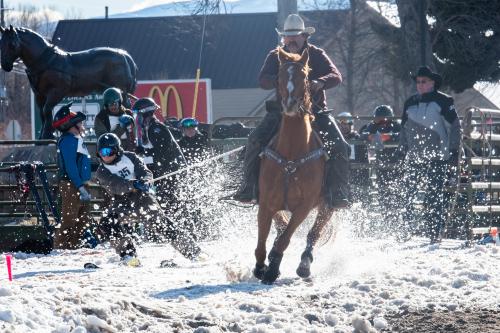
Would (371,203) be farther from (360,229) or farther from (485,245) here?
(485,245)

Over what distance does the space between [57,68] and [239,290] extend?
1302 centimetres

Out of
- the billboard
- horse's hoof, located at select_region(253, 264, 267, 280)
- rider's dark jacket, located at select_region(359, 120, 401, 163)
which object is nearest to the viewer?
horse's hoof, located at select_region(253, 264, 267, 280)

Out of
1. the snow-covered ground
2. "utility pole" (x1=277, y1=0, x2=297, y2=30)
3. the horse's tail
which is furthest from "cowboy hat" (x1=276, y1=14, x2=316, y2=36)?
the horse's tail

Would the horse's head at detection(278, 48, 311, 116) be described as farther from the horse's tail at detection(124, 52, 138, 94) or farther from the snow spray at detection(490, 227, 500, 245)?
the horse's tail at detection(124, 52, 138, 94)

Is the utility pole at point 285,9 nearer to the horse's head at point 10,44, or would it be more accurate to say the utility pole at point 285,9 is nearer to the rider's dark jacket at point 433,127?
the rider's dark jacket at point 433,127

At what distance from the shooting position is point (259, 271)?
11.8m

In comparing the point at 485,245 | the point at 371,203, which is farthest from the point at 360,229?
the point at 485,245

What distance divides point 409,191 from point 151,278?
6674mm

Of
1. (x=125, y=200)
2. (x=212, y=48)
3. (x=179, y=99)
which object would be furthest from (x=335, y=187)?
(x=212, y=48)

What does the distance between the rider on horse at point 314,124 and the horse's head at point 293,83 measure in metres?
0.24

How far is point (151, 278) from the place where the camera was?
38.4ft

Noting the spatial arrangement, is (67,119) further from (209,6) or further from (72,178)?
(209,6)

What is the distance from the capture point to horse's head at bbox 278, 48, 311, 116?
11281mm

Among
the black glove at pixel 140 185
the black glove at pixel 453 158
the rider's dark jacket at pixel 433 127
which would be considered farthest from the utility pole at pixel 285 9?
the black glove at pixel 140 185
